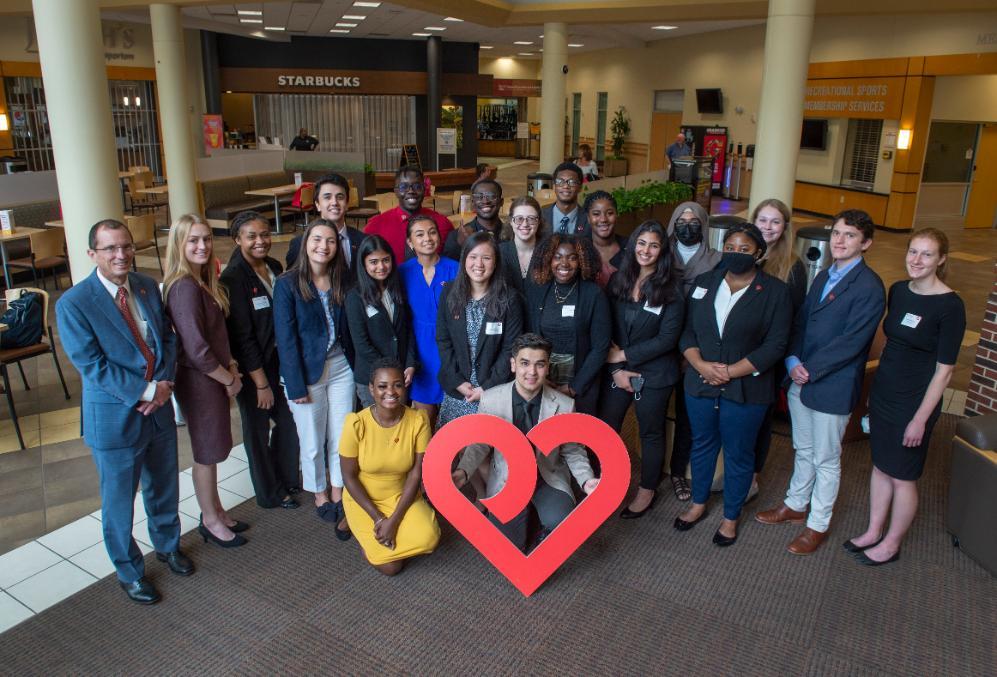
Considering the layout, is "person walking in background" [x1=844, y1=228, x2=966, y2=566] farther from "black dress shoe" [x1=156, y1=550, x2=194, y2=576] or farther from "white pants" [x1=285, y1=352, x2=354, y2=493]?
"black dress shoe" [x1=156, y1=550, x2=194, y2=576]

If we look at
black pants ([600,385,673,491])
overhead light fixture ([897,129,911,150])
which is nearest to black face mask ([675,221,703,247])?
black pants ([600,385,673,491])

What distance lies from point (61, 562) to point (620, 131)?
22.4 m

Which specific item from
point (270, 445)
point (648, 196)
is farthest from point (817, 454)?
point (648, 196)

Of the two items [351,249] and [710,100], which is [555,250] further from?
[710,100]

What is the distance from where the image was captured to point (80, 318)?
3137 mm

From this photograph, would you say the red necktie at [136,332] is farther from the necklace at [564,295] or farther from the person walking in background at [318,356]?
the necklace at [564,295]

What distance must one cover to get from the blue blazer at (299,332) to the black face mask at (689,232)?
1.95 metres

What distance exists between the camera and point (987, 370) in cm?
511

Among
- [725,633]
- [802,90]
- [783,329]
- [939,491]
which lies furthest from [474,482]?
[802,90]

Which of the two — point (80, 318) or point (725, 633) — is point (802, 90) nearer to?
point (725, 633)

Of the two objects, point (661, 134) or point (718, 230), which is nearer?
point (718, 230)

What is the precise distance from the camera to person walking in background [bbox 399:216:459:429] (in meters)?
4.18

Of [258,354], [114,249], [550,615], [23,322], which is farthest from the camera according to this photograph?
[23,322]

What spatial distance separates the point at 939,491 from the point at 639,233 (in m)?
2.69
